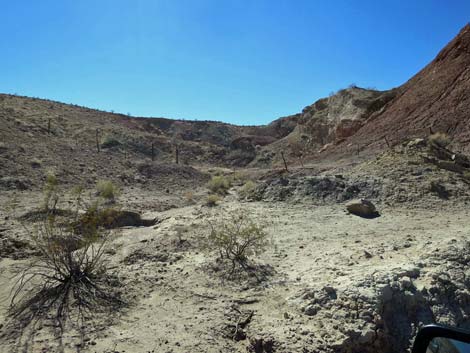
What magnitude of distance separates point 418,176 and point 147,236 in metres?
8.91

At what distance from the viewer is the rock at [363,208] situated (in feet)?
35.6

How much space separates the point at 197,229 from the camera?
374 inches

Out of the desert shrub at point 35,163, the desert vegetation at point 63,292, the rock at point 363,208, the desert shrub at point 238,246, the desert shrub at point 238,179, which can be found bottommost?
the desert vegetation at point 63,292

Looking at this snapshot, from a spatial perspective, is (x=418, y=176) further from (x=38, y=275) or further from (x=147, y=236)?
(x=38, y=275)

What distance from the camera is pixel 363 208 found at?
1098cm

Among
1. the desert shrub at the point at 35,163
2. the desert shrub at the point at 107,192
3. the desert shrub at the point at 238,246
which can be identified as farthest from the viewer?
the desert shrub at the point at 35,163

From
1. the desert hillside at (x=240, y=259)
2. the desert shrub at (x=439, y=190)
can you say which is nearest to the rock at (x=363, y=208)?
the desert hillside at (x=240, y=259)

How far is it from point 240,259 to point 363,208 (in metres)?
5.14

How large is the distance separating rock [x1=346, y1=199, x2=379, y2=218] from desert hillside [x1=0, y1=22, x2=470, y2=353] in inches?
1.6

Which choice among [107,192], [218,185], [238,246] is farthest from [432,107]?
[238,246]

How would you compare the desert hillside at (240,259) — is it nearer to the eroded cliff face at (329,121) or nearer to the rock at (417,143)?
the rock at (417,143)

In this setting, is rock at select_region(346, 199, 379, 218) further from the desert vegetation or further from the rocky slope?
the rocky slope

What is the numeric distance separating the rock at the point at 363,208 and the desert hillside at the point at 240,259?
4cm

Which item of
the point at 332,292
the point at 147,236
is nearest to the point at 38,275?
the point at 147,236
